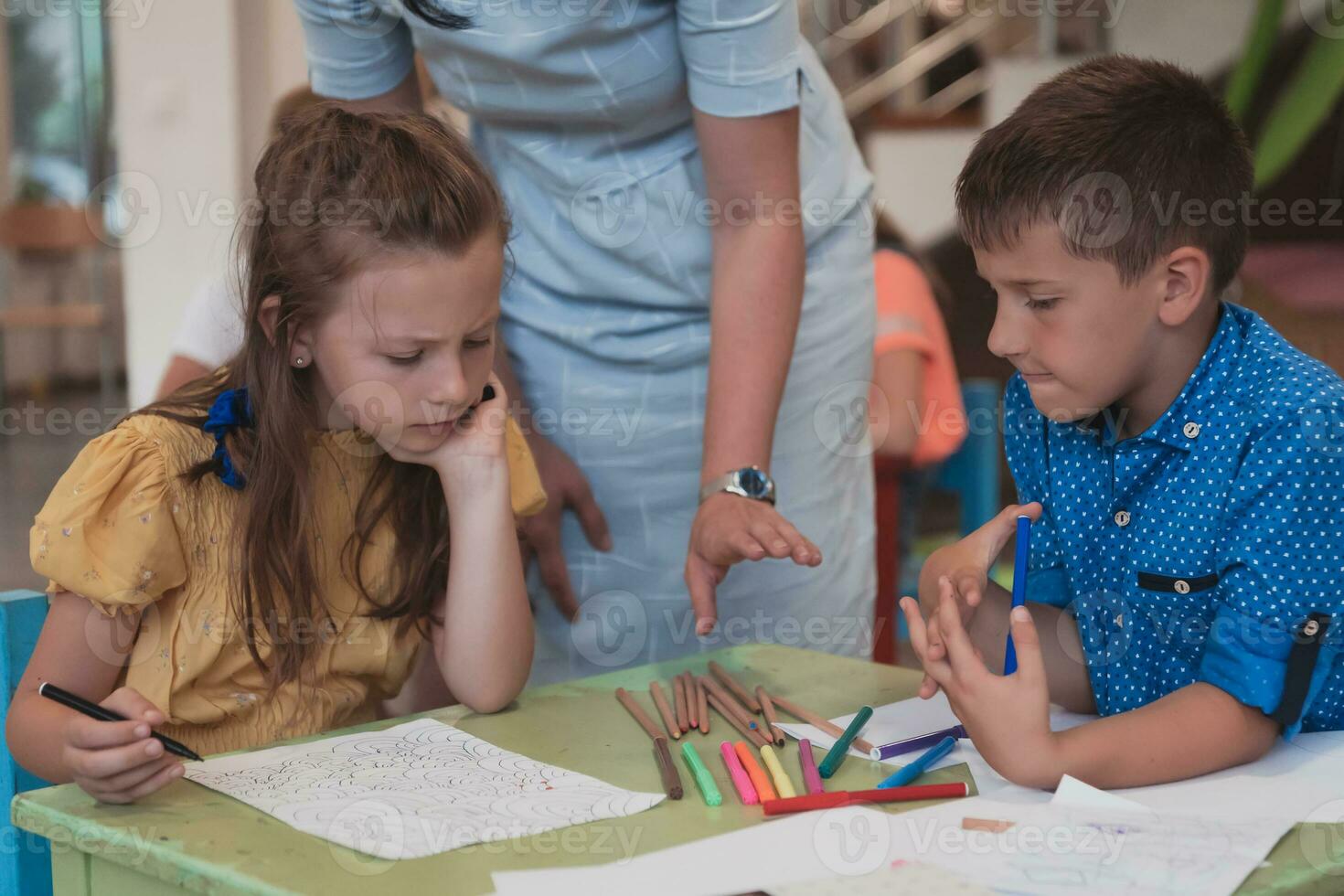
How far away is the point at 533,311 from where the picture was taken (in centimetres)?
141

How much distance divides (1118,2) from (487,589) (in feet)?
12.1

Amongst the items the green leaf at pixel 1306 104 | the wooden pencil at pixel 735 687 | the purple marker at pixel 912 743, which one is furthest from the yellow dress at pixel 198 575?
the green leaf at pixel 1306 104

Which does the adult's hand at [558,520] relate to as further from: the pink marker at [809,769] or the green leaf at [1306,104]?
the green leaf at [1306,104]

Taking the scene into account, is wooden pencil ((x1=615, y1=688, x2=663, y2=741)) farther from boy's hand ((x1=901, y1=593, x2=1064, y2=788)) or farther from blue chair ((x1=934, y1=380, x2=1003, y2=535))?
blue chair ((x1=934, y1=380, x2=1003, y2=535))

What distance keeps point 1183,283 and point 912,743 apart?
38 cm

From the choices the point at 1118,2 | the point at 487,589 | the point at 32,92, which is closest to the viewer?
the point at 487,589

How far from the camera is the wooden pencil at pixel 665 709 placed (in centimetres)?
97

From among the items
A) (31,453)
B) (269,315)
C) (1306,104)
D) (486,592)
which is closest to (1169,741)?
(486,592)

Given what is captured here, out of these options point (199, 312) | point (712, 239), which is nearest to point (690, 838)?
point (712, 239)

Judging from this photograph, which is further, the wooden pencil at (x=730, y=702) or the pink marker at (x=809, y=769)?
the wooden pencil at (x=730, y=702)

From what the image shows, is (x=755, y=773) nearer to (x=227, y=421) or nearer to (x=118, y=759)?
(x=118, y=759)

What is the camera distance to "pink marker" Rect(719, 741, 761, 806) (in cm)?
82

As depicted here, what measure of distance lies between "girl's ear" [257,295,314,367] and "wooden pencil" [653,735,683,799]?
0.44m

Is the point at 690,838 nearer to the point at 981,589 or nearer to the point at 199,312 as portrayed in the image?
the point at 981,589
